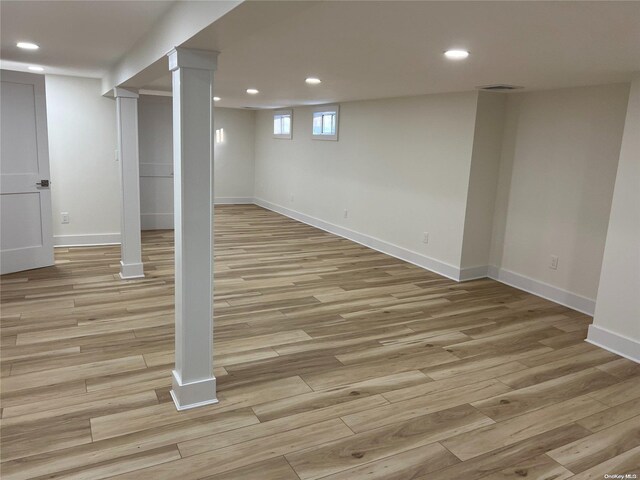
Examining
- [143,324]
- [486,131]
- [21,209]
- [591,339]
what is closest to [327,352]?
[143,324]

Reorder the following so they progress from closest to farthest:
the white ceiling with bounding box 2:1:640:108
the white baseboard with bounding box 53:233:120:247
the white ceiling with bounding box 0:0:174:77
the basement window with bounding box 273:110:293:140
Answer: the white ceiling with bounding box 2:1:640:108
the white ceiling with bounding box 0:0:174:77
the white baseboard with bounding box 53:233:120:247
the basement window with bounding box 273:110:293:140

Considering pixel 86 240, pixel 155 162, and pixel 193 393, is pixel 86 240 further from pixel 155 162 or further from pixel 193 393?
pixel 193 393

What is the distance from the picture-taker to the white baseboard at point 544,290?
4395mm

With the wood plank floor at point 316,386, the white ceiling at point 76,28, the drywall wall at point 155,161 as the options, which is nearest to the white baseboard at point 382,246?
the wood plank floor at point 316,386

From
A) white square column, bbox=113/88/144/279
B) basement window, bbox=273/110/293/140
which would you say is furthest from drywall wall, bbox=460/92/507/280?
basement window, bbox=273/110/293/140

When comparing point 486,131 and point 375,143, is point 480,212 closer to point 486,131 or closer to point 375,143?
point 486,131

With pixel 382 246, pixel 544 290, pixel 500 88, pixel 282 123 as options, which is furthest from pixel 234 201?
pixel 544 290

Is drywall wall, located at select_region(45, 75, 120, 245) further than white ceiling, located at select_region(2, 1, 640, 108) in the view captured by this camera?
Yes

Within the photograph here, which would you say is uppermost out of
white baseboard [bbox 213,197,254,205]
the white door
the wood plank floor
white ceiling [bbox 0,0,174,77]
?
white ceiling [bbox 0,0,174,77]

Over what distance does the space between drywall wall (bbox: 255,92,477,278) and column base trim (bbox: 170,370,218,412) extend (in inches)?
131

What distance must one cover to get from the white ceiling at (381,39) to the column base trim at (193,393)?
1.82 m

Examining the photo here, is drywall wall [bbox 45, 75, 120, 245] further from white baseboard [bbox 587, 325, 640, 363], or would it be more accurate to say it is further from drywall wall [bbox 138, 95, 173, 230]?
white baseboard [bbox 587, 325, 640, 363]

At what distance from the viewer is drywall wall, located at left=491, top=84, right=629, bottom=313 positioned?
13.7 feet

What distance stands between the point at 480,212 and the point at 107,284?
399cm
